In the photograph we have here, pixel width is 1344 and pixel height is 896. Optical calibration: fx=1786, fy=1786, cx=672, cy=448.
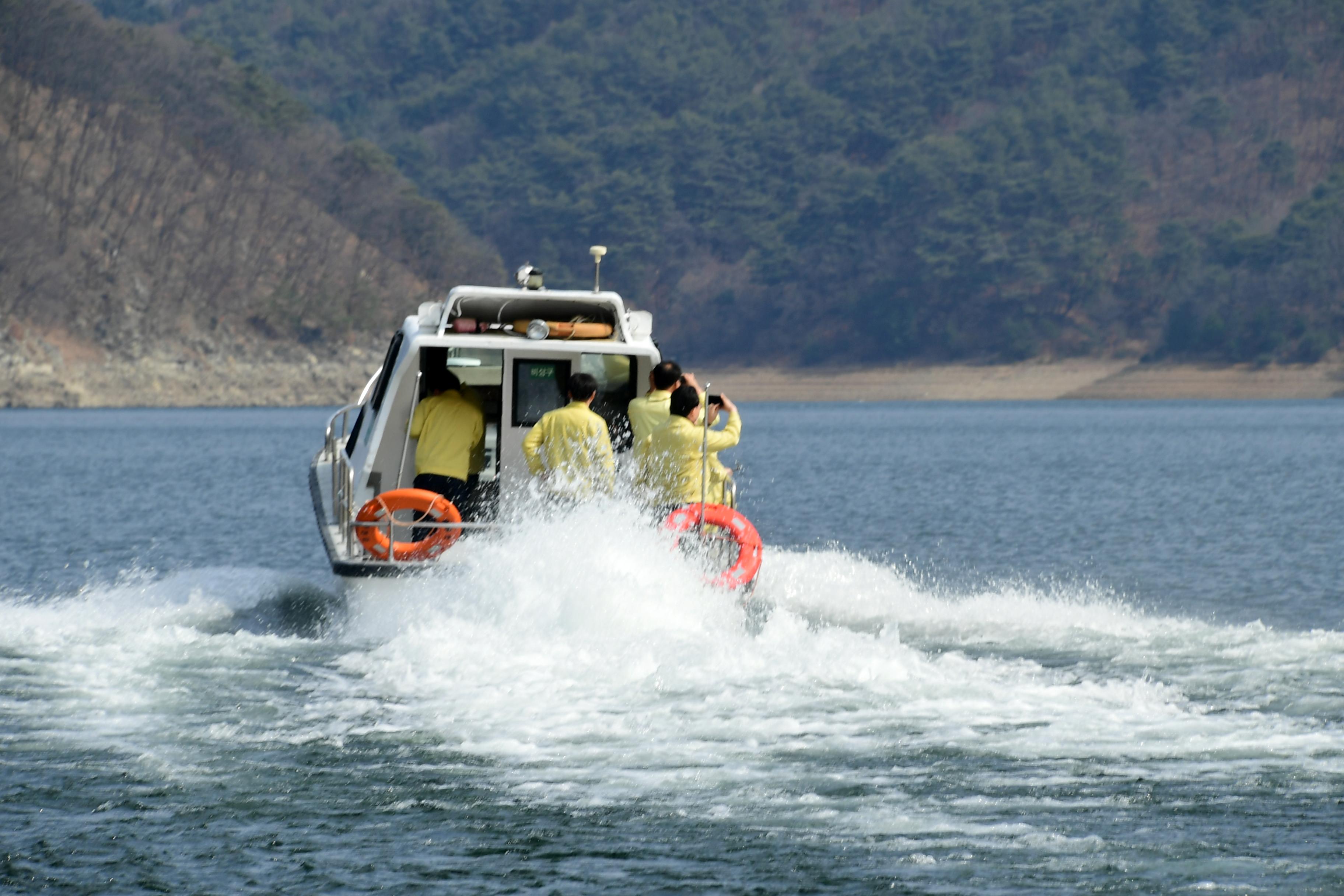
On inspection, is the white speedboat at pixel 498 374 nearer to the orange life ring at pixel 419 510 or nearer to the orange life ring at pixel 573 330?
the orange life ring at pixel 573 330

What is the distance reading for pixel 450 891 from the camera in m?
6.53

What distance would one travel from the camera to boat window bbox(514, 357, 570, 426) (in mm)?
12898

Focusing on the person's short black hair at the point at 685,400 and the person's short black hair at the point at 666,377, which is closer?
the person's short black hair at the point at 685,400

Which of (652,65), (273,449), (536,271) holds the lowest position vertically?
(273,449)

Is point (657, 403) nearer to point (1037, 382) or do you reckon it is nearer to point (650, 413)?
point (650, 413)

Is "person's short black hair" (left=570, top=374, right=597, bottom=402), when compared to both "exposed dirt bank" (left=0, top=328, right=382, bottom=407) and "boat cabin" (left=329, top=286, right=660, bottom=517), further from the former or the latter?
"exposed dirt bank" (left=0, top=328, right=382, bottom=407)

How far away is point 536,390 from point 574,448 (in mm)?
1823

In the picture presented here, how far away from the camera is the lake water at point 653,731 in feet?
22.4

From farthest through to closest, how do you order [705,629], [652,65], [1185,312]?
[652,65] < [1185,312] < [705,629]

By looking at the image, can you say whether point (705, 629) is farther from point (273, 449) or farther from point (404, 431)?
point (273, 449)

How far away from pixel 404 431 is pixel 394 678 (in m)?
3.60

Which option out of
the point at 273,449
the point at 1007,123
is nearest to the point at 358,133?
the point at 1007,123

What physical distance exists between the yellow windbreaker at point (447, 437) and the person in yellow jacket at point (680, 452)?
1427mm

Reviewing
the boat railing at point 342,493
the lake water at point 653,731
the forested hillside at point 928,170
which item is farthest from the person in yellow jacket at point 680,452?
the forested hillside at point 928,170
